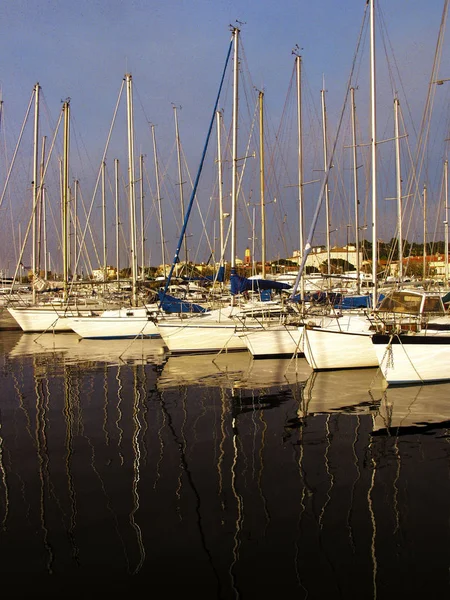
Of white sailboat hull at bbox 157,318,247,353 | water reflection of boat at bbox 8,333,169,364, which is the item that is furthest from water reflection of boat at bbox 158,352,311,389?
water reflection of boat at bbox 8,333,169,364

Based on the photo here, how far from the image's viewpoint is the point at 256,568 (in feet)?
18.1

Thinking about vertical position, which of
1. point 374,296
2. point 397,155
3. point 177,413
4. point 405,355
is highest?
point 397,155

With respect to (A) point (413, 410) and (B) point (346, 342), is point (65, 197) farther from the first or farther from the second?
(A) point (413, 410)

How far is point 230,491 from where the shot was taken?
7.42 metres

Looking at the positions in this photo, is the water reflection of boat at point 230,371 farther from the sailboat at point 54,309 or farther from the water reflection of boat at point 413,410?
the sailboat at point 54,309

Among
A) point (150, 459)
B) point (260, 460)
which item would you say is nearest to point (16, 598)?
point (150, 459)

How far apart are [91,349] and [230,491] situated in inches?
700

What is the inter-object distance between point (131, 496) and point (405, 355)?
346 inches

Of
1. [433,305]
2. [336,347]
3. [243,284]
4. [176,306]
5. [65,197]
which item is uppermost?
[65,197]

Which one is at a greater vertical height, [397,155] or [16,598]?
[397,155]

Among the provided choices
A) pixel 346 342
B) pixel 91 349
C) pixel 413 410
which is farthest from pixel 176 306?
pixel 413 410

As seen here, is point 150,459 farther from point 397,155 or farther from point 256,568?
point 397,155

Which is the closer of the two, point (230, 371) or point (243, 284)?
point (230, 371)

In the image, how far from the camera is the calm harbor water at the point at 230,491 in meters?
5.43
